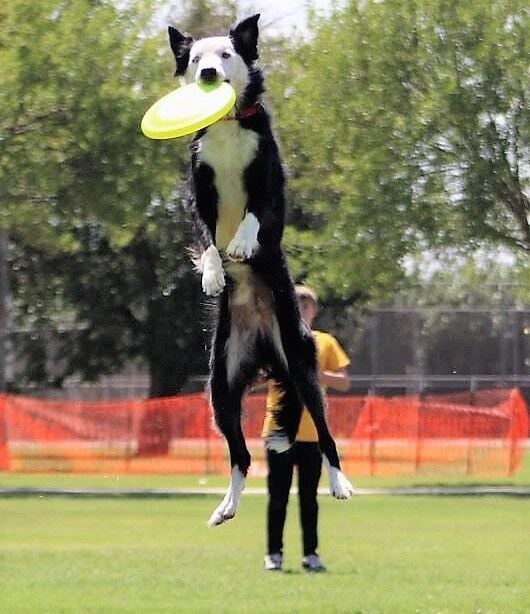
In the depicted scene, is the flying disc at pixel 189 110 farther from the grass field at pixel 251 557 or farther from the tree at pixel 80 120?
the tree at pixel 80 120

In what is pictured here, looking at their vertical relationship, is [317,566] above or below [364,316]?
below

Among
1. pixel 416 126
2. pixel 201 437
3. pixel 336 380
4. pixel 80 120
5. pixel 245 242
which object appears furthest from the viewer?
pixel 201 437

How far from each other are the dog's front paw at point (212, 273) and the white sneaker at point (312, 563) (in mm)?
6823

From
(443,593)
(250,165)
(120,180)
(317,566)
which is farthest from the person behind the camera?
(120,180)

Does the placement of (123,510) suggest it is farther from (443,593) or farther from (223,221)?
(223,221)

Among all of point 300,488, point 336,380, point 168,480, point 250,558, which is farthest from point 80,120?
point 336,380

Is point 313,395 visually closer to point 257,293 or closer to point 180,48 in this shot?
point 257,293

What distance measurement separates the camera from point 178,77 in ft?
17.7

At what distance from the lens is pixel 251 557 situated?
13188 mm

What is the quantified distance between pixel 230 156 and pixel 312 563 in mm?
6908

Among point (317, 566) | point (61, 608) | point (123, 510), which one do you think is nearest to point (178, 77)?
point (61, 608)

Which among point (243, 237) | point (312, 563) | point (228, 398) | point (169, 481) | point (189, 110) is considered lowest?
point (169, 481)

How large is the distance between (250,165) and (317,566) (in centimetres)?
689

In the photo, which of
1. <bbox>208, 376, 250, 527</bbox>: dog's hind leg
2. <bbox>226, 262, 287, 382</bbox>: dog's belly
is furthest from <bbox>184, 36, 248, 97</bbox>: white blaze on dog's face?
<bbox>208, 376, 250, 527</bbox>: dog's hind leg
